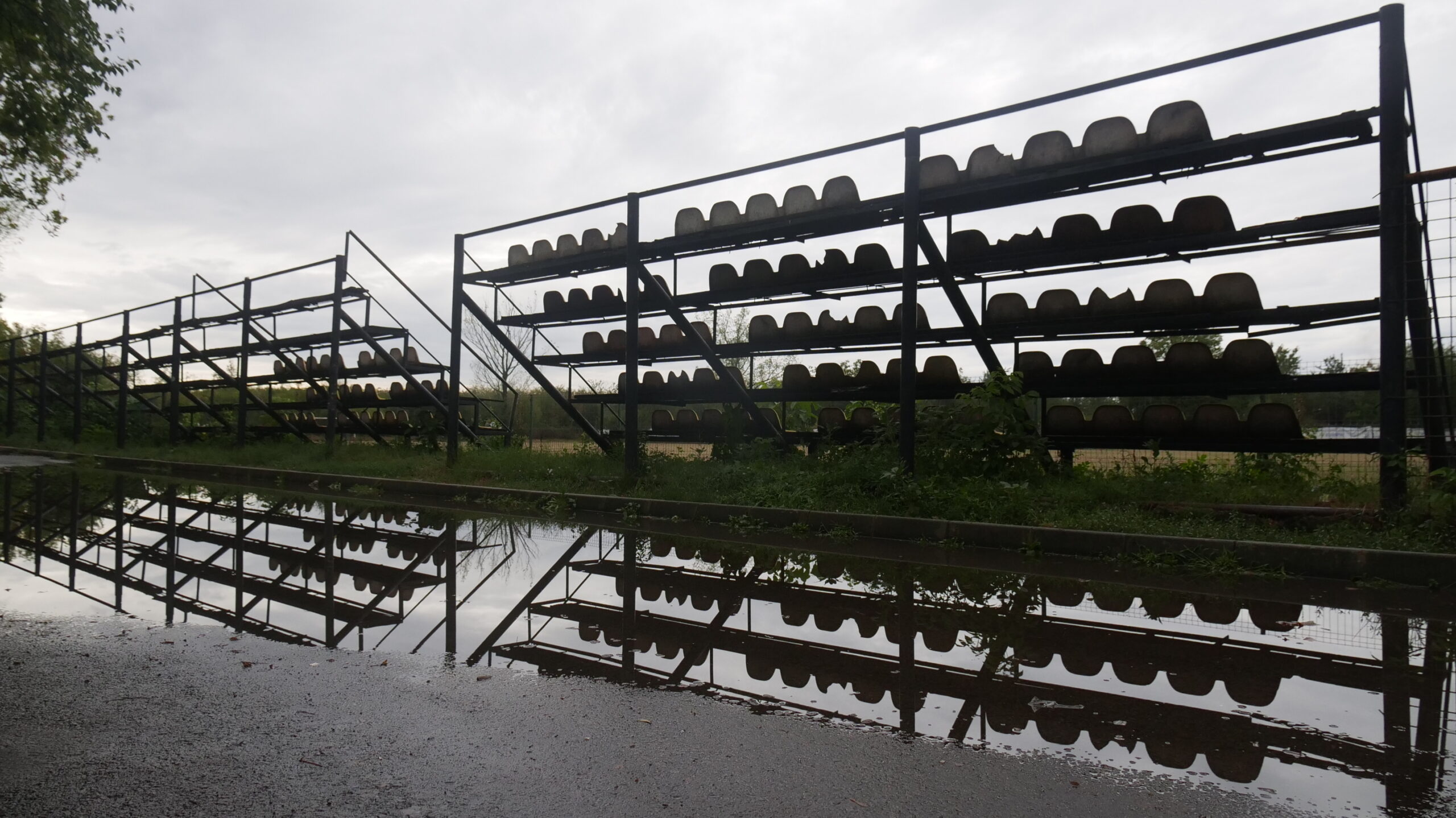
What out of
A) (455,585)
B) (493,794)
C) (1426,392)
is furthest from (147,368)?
(1426,392)

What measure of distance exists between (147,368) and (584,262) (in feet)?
63.2

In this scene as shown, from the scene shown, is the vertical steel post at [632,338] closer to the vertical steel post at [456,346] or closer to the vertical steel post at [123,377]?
the vertical steel post at [456,346]

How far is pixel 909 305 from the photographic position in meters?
10.1

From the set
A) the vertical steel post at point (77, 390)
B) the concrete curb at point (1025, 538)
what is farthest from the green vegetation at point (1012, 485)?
the vertical steel post at point (77, 390)

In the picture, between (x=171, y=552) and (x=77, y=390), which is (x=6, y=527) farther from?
(x=77, y=390)

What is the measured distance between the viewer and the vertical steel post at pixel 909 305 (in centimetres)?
999

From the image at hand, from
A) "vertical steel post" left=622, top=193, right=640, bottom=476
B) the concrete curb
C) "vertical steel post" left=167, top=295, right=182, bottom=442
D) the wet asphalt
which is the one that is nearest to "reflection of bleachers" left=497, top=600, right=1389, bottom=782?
the wet asphalt

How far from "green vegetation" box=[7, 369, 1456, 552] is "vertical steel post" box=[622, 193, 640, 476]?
35cm

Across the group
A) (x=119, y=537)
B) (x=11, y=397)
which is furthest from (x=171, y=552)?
(x=11, y=397)

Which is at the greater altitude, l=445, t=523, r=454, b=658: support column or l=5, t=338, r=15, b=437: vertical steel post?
l=5, t=338, r=15, b=437: vertical steel post

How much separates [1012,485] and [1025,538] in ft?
3.99

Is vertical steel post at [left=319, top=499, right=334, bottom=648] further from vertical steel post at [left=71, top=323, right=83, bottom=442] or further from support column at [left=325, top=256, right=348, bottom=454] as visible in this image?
vertical steel post at [left=71, top=323, right=83, bottom=442]

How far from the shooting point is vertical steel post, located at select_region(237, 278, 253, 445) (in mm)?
21453

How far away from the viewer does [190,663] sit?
436 cm
